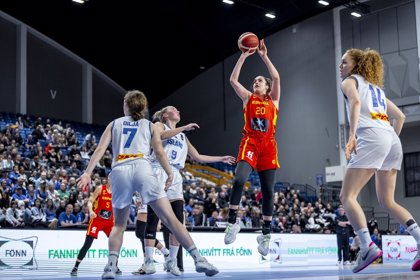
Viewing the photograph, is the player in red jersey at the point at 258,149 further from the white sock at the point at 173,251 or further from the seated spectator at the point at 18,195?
the seated spectator at the point at 18,195

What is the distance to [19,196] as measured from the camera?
15164 mm

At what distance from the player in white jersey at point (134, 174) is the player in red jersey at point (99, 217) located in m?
4.07

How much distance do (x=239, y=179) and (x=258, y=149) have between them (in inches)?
19.9

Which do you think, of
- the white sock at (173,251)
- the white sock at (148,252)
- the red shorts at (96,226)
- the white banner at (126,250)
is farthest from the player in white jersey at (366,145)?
the white banner at (126,250)

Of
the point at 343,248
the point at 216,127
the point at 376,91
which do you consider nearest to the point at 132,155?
the point at 376,91

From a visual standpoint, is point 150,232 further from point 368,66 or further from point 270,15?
point 270,15

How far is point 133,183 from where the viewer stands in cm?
602

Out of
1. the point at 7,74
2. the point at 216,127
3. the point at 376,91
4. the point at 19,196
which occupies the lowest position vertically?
the point at 19,196

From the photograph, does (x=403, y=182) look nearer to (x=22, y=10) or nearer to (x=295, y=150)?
(x=295, y=150)

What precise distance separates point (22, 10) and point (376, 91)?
2425 cm

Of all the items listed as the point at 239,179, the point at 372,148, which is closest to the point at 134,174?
the point at 239,179

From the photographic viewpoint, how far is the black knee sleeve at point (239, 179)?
7.06m

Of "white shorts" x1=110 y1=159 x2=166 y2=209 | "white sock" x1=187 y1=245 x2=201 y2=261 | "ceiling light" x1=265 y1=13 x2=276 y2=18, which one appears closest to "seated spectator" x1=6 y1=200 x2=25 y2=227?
"white shorts" x1=110 y1=159 x2=166 y2=209

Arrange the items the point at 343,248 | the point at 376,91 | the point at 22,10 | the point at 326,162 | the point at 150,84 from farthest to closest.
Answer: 1. the point at 150,84
2. the point at 326,162
3. the point at 22,10
4. the point at 343,248
5. the point at 376,91
